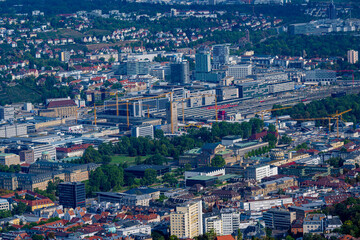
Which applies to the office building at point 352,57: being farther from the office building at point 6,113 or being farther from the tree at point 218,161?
the tree at point 218,161

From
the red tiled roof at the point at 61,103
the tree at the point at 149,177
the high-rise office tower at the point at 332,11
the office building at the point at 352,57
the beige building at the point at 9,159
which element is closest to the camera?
the tree at the point at 149,177

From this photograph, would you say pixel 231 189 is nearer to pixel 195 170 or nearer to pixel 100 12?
pixel 195 170

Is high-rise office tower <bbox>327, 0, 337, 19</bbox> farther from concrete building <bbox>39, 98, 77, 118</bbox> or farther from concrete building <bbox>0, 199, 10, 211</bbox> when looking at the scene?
concrete building <bbox>0, 199, 10, 211</bbox>

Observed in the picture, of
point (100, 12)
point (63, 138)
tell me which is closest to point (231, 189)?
point (63, 138)

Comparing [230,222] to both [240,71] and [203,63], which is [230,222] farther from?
[240,71]

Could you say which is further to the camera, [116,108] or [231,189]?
[116,108]

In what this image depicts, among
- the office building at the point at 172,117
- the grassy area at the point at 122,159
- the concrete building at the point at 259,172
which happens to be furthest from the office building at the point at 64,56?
the concrete building at the point at 259,172

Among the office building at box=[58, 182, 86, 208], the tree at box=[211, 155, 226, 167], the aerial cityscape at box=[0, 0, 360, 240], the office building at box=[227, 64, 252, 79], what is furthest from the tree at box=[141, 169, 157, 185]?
the office building at box=[227, 64, 252, 79]
